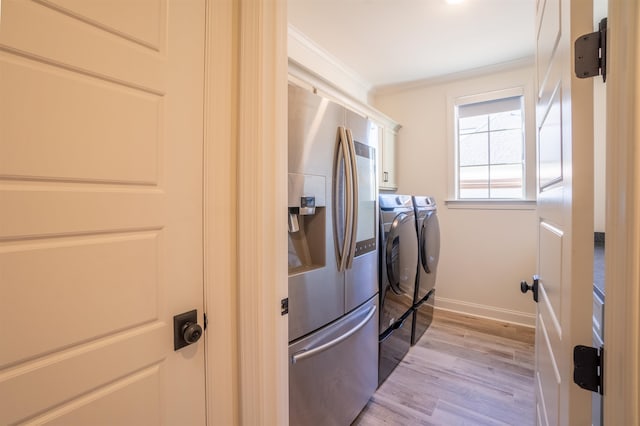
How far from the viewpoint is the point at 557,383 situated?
785mm

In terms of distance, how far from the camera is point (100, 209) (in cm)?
66

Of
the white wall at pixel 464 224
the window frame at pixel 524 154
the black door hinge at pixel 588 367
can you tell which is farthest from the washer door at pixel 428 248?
the black door hinge at pixel 588 367

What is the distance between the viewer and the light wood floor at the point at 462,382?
5.63 feet

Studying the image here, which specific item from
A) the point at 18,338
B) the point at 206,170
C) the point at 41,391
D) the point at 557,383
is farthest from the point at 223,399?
the point at 557,383

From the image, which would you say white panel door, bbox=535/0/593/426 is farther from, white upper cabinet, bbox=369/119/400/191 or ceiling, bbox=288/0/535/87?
white upper cabinet, bbox=369/119/400/191

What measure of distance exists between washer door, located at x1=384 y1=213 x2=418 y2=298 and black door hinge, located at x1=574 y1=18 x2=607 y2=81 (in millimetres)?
1389

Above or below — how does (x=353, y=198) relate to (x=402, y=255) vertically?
above

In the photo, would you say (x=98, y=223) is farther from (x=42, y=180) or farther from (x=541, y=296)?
(x=541, y=296)

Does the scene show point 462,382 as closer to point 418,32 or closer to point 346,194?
point 346,194

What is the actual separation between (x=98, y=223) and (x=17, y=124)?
0.25 m

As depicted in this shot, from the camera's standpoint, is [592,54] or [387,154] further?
[387,154]

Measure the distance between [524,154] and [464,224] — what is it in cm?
95

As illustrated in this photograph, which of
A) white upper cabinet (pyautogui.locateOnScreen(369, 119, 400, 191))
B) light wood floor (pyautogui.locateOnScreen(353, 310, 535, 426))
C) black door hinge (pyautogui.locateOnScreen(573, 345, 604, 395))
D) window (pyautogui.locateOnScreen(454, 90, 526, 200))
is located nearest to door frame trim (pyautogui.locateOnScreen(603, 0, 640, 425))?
black door hinge (pyautogui.locateOnScreen(573, 345, 604, 395))

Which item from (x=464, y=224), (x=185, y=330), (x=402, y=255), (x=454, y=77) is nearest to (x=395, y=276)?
(x=402, y=255)
